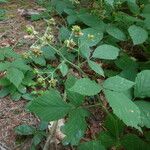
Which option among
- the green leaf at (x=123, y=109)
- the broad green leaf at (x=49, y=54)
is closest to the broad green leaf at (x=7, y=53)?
the broad green leaf at (x=49, y=54)

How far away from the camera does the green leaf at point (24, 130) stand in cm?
201

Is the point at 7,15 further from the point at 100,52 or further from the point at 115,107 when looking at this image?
the point at 115,107

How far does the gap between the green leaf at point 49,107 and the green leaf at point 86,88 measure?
18 centimetres

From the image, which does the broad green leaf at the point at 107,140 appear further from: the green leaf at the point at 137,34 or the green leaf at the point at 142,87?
the green leaf at the point at 137,34

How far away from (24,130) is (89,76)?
2.55ft

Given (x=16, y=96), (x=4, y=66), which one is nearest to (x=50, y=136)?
(x=16, y=96)

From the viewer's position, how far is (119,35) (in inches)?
102

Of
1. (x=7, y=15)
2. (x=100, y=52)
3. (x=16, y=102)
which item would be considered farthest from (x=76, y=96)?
(x=7, y=15)

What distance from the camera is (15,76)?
7.53ft

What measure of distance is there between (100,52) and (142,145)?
0.58 metres

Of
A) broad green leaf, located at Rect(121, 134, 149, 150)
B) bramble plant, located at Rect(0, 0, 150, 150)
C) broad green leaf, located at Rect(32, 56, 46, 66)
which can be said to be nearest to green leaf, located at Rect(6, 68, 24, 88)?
bramble plant, located at Rect(0, 0, 150, 150)

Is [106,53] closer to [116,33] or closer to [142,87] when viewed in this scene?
[142,87]

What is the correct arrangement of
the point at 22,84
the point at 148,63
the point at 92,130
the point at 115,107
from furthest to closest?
the point at 148,63
the point at 22,84
the point at 92,130
the point at 115,107

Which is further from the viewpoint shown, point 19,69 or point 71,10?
point 71,10
